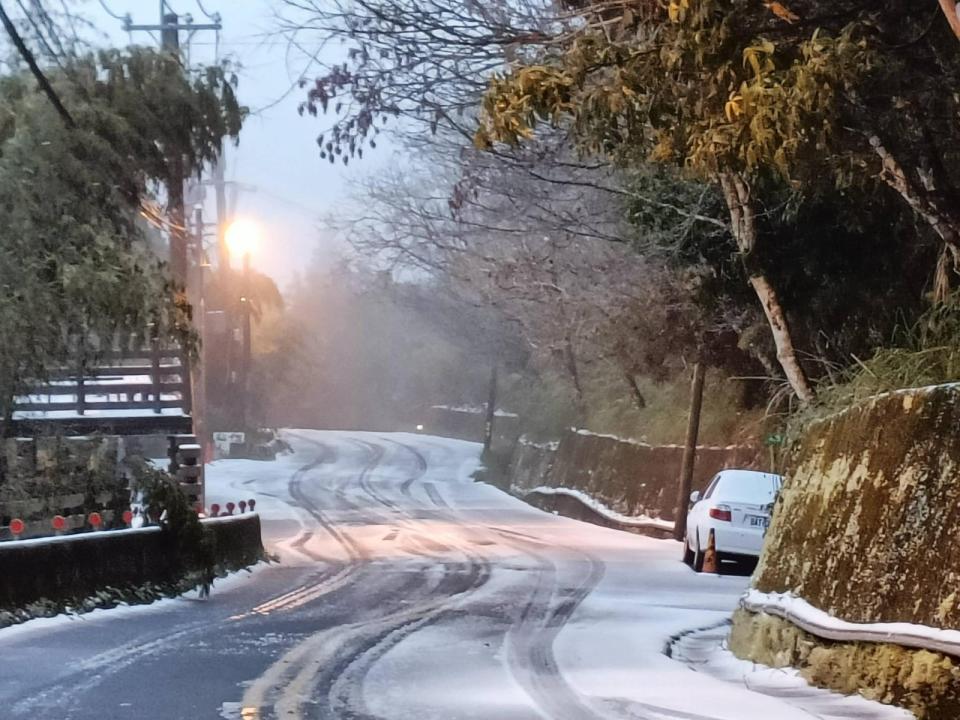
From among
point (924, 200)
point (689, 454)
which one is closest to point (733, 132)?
point (924, 200)

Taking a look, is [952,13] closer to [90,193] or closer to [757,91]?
[757,91]

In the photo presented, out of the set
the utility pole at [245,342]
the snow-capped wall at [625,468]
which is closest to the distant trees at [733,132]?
the snow-capped wall at [625,468]

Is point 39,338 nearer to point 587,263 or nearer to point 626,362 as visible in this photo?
point 587,263

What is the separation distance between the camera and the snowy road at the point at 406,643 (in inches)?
320

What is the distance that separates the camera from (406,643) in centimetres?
1094

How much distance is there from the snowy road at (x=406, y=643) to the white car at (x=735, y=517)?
0.70m

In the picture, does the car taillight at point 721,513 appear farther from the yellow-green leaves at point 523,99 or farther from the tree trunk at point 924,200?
the yellow-green leaves at point 523,99

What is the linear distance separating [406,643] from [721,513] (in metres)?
8.35

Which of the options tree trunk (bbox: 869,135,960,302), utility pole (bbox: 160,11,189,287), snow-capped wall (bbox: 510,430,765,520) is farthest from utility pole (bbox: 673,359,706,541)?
tree trunk (bbox: 869,135,960,302)

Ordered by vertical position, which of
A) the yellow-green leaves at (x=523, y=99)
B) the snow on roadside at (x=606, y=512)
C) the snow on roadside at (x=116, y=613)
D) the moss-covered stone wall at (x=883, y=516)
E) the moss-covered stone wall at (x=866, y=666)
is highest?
the yellow-green leaves at (x=523, y=99)

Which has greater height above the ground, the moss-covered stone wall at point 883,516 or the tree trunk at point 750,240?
the tree trunk at point 750,240

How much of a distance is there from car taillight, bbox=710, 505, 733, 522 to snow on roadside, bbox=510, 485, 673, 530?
8398 millimetres

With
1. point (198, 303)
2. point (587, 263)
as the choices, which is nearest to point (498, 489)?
point (198, 303)

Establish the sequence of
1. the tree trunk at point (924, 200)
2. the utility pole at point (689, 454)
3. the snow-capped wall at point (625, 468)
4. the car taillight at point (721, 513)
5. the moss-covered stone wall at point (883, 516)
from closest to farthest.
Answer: the moss-covered stone wall at point (883, 516) → the tree trunk at point (924, 200) → the car taillight at point (721, 513) → the utility pole at point (689, 454) → the snow-capped wall at point (625, 468)
